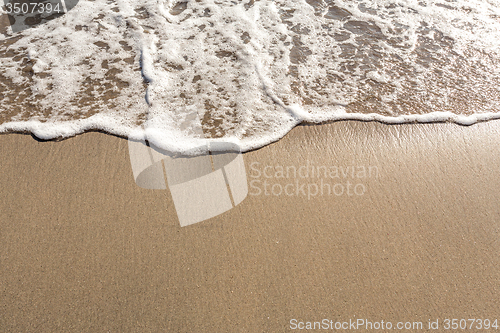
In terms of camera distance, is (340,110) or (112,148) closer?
(112,148)

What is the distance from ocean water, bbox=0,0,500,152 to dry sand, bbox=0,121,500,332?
13.8 inches

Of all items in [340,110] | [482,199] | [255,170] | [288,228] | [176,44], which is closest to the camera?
[288,228]

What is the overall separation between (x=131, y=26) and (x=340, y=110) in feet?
7.89

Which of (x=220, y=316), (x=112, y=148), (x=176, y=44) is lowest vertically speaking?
(x=220, y=316)

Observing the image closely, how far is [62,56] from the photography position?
2.99 m

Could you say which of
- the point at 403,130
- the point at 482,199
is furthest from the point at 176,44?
the point at 482,199

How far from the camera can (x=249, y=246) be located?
1750mm

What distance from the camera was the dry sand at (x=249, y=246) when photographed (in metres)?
1.53

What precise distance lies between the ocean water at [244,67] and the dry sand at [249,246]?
35 cm

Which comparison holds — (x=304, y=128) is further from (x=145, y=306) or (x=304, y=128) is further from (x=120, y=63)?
(x=120, y=63)

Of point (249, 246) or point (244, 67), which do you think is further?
point (244, 67)

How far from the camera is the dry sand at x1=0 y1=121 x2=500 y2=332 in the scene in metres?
1.53

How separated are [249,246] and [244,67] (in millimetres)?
1755

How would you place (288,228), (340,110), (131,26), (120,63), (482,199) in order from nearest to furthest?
(288,228)
(482,199)
(340,110)
(120,63)
(131,26)
